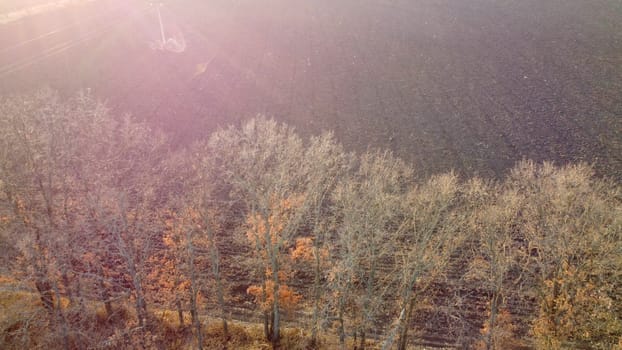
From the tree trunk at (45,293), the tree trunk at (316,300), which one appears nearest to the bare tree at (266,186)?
the tree trunk at (316,300)

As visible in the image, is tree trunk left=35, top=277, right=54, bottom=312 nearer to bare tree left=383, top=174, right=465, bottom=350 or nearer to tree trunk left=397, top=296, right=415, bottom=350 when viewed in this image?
bare tree left=383, top=174, right=465, bottom=350

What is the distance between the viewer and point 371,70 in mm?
62438

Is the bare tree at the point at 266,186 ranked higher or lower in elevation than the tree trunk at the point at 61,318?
higher

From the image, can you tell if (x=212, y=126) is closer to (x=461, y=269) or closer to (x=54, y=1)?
(x=461, y=269)

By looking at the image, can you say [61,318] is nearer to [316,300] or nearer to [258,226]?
[258,226]

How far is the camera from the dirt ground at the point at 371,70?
A: 1986 inches

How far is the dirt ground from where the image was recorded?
5044cm

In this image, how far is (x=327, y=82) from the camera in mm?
60188

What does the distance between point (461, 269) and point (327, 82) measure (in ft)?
112

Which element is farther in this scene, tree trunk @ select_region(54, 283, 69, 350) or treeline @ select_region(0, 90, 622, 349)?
treeline @ select_region(0, 90, 622, 349)

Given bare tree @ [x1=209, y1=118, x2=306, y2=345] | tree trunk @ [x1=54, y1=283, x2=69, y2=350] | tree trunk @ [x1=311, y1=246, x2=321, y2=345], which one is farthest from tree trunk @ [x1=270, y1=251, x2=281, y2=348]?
tree trunk @ [x1=54, y1=283, x2=69, y2=350]

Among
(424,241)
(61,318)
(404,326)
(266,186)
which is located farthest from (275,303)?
(61,318)

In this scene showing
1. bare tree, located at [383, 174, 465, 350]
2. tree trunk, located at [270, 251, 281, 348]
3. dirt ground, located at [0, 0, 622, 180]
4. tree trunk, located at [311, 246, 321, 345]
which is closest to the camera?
bare tree, located at [383, 174, 465, 350]

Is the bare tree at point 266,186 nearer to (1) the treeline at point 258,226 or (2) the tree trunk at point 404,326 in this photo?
(1) the treeline at point 258,226
